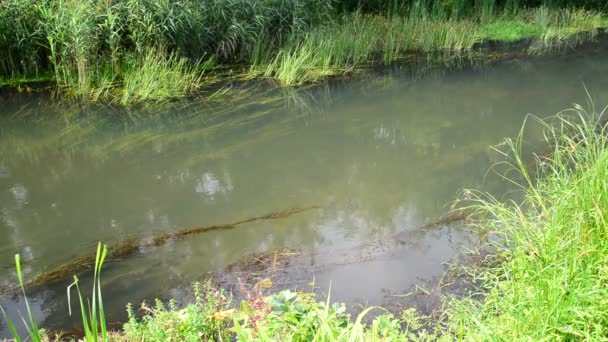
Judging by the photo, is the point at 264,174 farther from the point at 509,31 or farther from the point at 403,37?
the point at 509,31

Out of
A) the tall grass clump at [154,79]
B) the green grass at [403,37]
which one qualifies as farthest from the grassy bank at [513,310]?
the green grass at [403,37]

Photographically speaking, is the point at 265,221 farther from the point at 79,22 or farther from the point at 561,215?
the point at 79,22

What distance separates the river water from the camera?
3518 millimetres

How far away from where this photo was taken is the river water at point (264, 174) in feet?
11.5

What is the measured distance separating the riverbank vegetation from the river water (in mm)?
495

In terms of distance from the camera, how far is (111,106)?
6.86m

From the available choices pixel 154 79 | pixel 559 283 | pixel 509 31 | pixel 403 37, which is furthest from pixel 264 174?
pixel 509 31

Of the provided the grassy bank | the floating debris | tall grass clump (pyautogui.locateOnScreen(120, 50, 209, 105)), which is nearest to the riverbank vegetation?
tall grass clump (pyautogui.locateOnScreen(120, 50, 209, 105))

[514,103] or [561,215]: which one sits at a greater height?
[561,215]

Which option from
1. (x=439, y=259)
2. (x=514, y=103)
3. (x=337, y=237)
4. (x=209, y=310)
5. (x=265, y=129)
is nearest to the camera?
(x=209, y=310)

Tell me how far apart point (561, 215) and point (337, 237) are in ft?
5.22

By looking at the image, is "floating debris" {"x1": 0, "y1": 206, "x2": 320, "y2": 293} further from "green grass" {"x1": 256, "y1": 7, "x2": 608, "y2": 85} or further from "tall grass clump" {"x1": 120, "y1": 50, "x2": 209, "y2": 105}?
"green grass" {"x1": 256, "y1": 7, "x2": 608, "y2": 85}

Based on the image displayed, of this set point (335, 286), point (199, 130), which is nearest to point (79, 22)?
point (199, 130)

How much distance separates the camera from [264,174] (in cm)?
496
